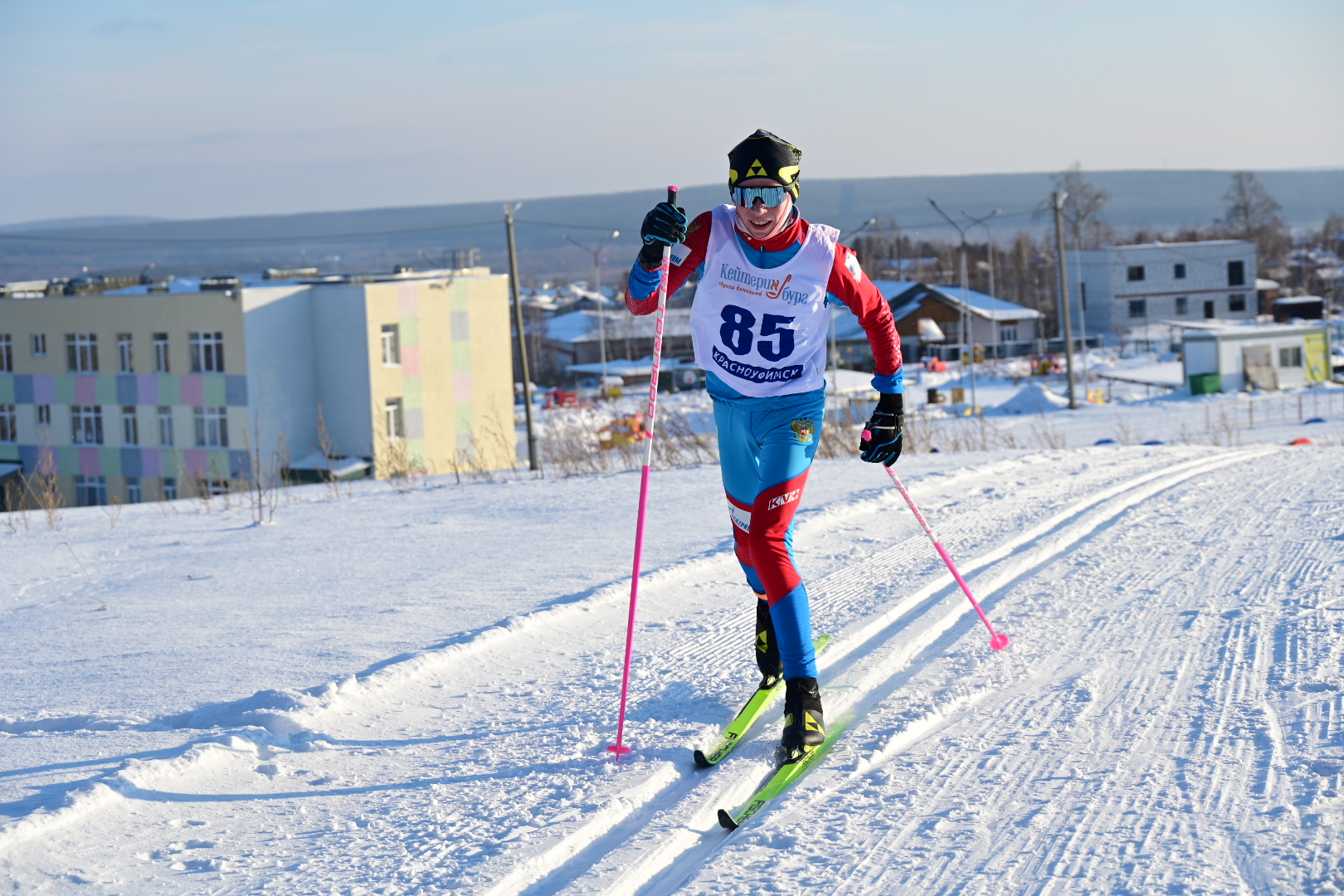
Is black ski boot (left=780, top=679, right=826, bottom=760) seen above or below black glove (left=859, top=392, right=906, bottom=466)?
below

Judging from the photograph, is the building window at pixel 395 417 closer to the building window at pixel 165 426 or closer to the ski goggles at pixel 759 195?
the building window at pixel 165 426

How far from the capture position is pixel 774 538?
4074 millimetres

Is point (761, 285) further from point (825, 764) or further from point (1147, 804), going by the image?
point (1147, 804)

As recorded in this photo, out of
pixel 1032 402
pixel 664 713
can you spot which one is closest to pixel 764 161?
pixel 664 713

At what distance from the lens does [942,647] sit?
4852mm

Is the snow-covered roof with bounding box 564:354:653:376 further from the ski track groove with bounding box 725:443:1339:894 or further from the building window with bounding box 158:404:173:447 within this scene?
the ski track groove with bounding box 725:443:1339:894

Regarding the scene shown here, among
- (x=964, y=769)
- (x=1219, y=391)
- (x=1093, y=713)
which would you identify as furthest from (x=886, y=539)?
(x=1219, y=391)

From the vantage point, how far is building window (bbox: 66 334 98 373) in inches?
1794

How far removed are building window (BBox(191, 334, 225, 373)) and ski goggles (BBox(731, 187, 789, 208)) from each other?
42.3 meters

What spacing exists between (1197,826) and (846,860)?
3.00 ft

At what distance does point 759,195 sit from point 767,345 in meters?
0.53

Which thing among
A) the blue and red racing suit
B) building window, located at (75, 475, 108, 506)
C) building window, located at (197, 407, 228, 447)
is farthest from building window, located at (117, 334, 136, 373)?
the blue and red racing suit

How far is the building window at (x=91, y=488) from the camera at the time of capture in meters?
45.9

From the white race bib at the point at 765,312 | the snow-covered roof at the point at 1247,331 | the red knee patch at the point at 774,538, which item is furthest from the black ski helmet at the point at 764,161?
the snow-covered roof at the point at 1247,331
